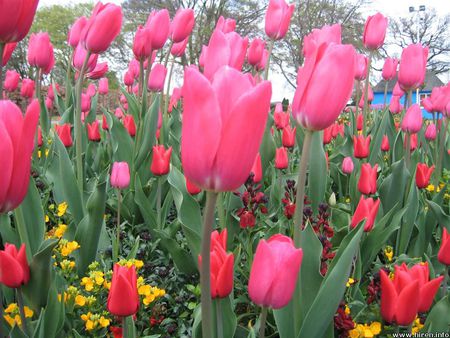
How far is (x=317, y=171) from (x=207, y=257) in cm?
125

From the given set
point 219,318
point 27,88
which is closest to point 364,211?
point 219,318

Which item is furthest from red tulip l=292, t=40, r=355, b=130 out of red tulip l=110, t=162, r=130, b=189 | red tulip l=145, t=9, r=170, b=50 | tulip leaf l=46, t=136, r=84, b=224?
red tulip l=145, t=9, r=170, b=50

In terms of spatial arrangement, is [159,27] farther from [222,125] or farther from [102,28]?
[222,125]

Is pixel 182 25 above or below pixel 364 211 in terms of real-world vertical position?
above

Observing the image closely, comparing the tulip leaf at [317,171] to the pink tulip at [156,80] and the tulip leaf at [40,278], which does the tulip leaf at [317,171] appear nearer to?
the tulip leaf at [40,278]

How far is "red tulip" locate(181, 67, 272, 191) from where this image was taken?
65 cm

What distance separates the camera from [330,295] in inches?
40.7

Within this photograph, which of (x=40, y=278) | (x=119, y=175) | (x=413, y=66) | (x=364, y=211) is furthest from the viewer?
(x=413, y=66)

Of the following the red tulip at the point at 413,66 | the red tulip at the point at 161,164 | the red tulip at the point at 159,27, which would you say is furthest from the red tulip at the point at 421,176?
the red tulip at the point at 159,27

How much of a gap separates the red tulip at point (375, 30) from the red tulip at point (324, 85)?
1917 millimetres

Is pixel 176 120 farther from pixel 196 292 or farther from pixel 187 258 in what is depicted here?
pixel 196 292

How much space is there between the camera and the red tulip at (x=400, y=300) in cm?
104

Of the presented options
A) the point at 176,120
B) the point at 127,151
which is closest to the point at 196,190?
the point at 127,151

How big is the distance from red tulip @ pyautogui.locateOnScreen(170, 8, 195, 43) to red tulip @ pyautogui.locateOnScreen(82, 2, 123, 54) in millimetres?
831
